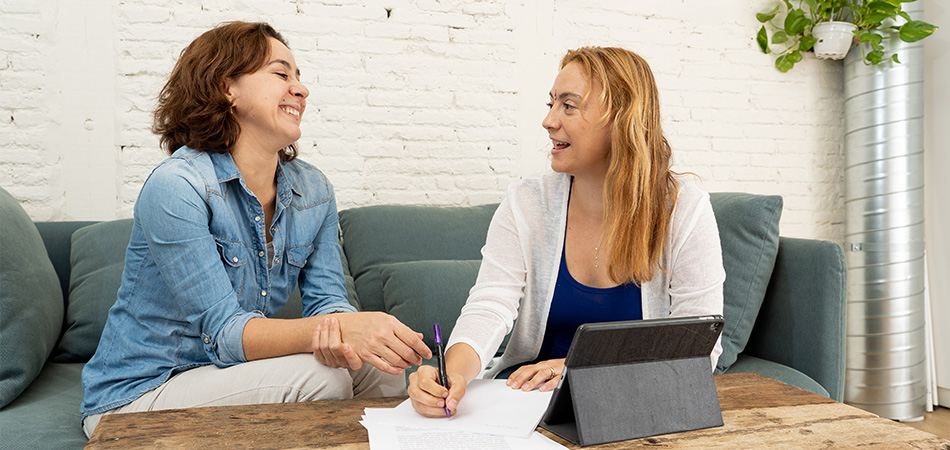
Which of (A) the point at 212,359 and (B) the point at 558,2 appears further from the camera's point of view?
(B) the point at 558,2

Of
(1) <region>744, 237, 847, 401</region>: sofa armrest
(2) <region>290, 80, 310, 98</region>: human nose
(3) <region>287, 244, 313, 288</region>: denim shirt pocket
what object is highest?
(2) <region>290, 80, 310, 98</region>: human nose

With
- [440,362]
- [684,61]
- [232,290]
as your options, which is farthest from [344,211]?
[684,61]

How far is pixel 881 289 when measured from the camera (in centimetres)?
284

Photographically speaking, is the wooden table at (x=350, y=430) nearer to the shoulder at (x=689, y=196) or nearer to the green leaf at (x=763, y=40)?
the shoulder at (x=689, y=196)

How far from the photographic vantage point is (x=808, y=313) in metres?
2.01

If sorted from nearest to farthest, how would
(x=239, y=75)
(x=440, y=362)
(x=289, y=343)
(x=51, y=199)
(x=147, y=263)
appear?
(x=440, y=362), (x=289, y=343), (x=147, y=263), (x=239, y=75), (x=51, y=199)

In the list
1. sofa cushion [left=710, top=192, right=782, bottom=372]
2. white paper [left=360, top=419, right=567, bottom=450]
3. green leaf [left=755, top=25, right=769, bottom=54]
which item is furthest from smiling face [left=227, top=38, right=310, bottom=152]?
green leaf [left=755, top=25, right=769, bottom=54]

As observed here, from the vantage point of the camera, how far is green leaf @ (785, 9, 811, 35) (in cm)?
301

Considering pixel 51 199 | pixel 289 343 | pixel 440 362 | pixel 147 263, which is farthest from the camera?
pixel 51 199

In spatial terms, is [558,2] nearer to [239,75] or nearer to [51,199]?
[239,75]

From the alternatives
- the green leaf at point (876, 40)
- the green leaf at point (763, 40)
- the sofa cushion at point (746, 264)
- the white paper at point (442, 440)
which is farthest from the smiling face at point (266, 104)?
the green leaf at point (876, 40)

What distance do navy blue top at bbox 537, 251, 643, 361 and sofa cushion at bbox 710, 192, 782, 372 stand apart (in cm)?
64

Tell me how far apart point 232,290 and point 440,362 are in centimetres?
55

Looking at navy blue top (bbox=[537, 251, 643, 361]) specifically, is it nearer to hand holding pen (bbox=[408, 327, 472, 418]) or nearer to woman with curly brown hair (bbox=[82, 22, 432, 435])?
woman with curly brown hair (bbox=[82, 22, 432, 435])
